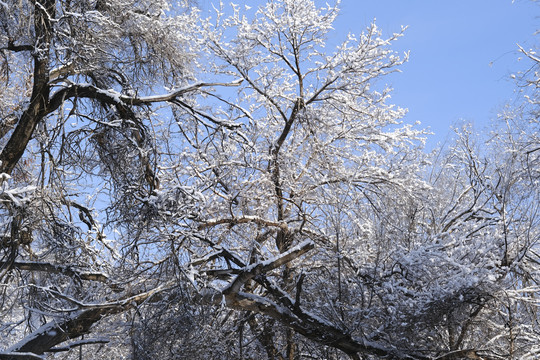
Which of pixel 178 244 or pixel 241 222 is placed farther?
pixel 241 222

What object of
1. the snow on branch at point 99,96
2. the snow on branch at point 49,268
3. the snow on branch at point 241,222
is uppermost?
the snow on branch at point 99,96

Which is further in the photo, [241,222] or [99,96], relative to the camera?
[241,222]

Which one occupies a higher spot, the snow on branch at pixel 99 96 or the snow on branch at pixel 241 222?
the snow on branch at pixel 99 96

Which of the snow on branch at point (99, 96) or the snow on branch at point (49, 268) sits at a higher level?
the snow on branch at point (99, 96)

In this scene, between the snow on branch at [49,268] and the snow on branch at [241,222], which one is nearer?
the snow on branch at [49,268]

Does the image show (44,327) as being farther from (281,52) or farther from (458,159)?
(458,159)

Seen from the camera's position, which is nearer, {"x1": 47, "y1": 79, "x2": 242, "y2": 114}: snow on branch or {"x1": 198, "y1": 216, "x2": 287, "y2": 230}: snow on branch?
{"x1": 47, "y1": 79, "x2": 242, "y2": 114}: snow on branch

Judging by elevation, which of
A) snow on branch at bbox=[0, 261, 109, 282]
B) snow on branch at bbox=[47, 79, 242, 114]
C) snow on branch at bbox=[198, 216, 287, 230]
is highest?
snow on branch at bbox=[47, 79, 242, 114]

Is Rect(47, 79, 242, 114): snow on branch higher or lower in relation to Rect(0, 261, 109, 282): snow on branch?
higher

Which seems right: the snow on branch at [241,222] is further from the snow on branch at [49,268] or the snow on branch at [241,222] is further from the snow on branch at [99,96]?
the snow on branch at [99,96]

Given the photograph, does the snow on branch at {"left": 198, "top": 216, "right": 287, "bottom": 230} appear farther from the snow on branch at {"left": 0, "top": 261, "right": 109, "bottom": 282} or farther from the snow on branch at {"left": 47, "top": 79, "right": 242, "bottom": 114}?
the snow on branch at {"left": 47, "top": 79, "right": 242, "bottom": 114}

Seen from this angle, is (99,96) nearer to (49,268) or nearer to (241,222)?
(49,268)

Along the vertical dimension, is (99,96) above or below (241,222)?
above

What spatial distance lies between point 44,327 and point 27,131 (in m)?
2.30
